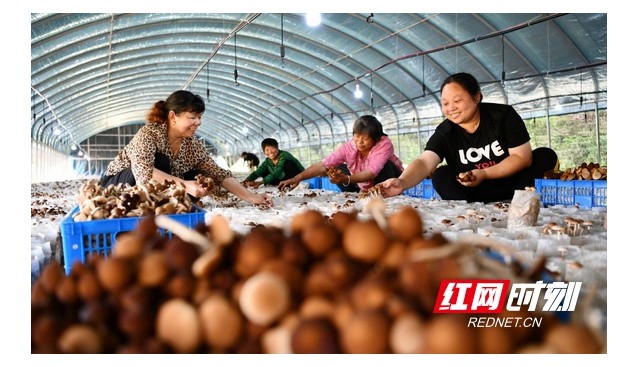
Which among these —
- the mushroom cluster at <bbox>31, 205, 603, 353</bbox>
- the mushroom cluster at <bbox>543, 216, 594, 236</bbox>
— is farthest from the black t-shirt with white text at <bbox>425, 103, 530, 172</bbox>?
the mushroom cluster at <bbox>31, 205, 603, 353</bbox>

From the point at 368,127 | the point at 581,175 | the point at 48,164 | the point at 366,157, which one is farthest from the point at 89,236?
the point at 48,164

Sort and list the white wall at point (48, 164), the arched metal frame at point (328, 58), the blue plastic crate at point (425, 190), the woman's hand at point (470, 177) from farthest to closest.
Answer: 1. the white wall at point (48, 164)
2. the arched metal frame at point (328, 58)
3. the blue plastic crate at point (425, 190)
4. the woman's hand at point (470, 177)

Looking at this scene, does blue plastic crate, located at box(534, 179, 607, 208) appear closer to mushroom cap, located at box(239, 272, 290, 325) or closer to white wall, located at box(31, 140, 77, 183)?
mushroom cap, located at box(239, 272, 290, 325)

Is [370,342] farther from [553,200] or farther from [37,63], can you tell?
[37,63]

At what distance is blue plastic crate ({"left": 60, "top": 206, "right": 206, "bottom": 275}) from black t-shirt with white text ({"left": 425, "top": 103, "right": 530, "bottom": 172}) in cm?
264

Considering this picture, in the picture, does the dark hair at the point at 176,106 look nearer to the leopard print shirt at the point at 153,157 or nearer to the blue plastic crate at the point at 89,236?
the leopard print shirt at the point at 153,157

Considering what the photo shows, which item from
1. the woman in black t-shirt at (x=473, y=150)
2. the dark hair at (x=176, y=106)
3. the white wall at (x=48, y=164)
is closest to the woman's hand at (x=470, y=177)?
the woman in black t-shirt at (x=473, y=150)

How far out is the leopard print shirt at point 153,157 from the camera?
3.86 meters

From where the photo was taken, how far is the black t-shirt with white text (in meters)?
3.89

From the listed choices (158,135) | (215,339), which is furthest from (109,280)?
(158,135)

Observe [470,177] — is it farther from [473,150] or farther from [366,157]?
[366,157]

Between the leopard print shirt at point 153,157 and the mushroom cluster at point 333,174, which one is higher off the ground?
the leopard print shirt at point 153,157

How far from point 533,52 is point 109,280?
503 inches
